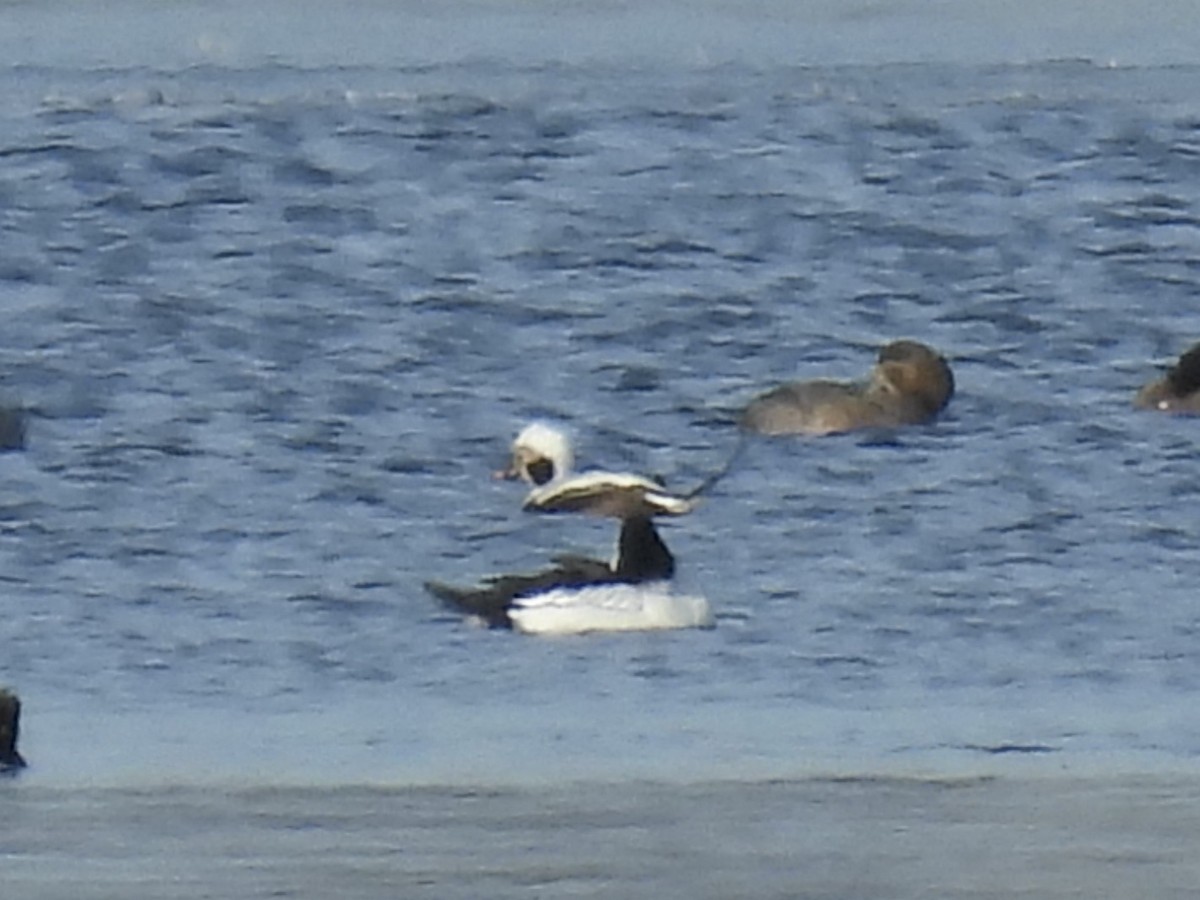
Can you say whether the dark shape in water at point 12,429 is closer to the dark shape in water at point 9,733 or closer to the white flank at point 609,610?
the white flank at point 609,610

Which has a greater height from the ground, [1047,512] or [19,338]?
[19,338]

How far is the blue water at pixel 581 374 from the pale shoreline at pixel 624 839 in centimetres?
20

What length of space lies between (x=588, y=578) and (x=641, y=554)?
15 cm

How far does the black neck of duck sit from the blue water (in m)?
0.13

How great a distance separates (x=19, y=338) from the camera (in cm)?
1449

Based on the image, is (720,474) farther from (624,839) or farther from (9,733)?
(624,839)

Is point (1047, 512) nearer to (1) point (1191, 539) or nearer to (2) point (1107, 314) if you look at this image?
(1) point (1191, 539)

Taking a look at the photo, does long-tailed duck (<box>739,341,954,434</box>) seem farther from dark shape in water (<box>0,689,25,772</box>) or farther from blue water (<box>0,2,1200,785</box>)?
dark shape in water (<box>0,689,25,772</box>)

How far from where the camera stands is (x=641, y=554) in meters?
11.1

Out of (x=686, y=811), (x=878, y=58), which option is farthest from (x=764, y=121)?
(x=686, y=811)

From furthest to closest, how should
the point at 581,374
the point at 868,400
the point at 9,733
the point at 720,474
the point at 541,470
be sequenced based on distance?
1. the point at 581,374
2. the point at 868,400
3. the point at 720,474
4. the point at 541,470
5. the point at 9,733

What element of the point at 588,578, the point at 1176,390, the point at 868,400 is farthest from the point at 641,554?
the point at 1176,390

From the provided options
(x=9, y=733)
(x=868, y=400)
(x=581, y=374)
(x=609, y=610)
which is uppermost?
(x=581, y=374)

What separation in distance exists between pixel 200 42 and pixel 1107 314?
515 centimetres
